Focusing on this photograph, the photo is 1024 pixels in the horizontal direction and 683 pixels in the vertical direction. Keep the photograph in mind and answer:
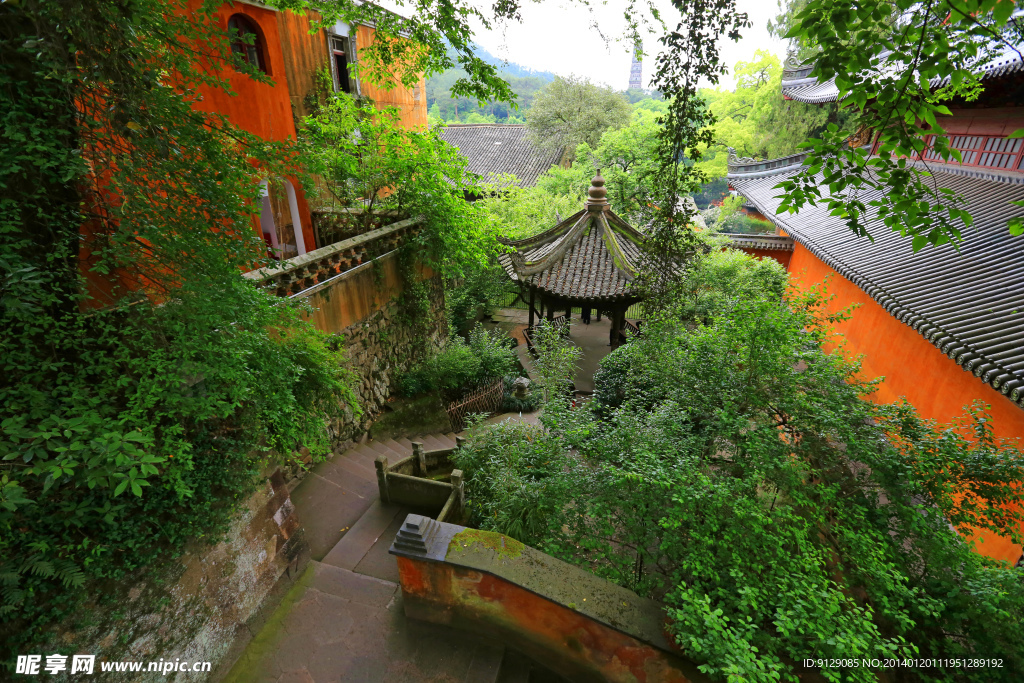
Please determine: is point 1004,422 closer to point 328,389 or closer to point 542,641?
point 542,641

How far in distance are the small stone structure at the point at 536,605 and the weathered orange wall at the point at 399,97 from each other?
8.84 metres

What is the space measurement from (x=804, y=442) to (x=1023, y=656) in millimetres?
1786

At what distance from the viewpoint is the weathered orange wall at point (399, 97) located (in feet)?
36.6

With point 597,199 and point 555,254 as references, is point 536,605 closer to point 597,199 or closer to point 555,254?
point 555,254

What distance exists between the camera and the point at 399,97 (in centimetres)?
1278

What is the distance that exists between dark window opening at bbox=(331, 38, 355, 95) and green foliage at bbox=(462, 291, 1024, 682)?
970 centimetres

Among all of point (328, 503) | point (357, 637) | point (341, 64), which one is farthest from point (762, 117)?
point (357, 637)

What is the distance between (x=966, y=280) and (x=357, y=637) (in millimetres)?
9724

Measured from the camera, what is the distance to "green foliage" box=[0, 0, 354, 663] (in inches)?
113

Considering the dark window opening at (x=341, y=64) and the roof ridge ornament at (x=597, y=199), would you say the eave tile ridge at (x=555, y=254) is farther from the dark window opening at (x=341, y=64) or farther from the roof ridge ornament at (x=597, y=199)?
the dark window opening at (x=341, y=64)

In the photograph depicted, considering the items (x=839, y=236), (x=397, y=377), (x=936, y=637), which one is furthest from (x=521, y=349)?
(x=936, y=637)

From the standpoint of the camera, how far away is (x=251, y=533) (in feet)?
14.9

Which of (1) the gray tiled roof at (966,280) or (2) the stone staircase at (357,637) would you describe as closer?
(2) the stone staircase at (357,637)

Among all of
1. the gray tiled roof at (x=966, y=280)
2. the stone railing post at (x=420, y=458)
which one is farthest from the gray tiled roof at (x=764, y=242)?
the stone railing post at (x=420, y=458)
